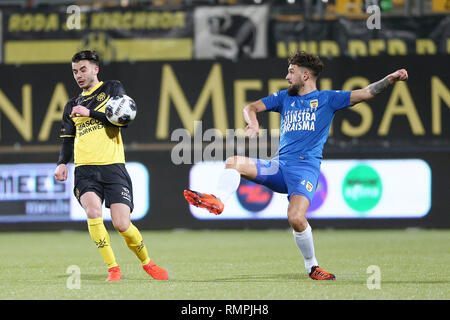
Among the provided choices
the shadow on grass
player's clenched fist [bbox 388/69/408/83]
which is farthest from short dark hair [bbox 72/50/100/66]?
player's clenched fist [bbox 388/69/408/83]

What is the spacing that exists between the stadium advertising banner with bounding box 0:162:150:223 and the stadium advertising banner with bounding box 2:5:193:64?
1.92 m

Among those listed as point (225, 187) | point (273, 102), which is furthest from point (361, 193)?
point (225, 187)

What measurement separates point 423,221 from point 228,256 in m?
4.58

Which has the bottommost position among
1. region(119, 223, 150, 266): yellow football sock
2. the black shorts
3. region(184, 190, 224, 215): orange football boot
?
region(119, 223, 150, 266): yellow football sock

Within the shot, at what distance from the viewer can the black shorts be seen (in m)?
7.24

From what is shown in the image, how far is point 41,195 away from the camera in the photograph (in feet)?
44.0

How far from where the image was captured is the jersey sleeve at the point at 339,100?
7.41m

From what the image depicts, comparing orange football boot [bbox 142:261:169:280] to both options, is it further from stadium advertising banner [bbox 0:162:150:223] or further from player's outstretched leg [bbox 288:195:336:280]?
stadium advertising banner [bbox 0:162:150:223]

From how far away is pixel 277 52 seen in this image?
45.7 ft

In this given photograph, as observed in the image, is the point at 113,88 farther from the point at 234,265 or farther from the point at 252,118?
A: the point at 234,265

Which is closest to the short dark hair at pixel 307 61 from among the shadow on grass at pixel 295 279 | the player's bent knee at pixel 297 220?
the player's bent knee at pixel 297 220

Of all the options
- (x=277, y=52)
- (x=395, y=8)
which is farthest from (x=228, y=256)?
(x=395, y=8)

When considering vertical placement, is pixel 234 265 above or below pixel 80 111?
below

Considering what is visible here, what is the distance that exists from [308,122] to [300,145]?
0.71 ft
